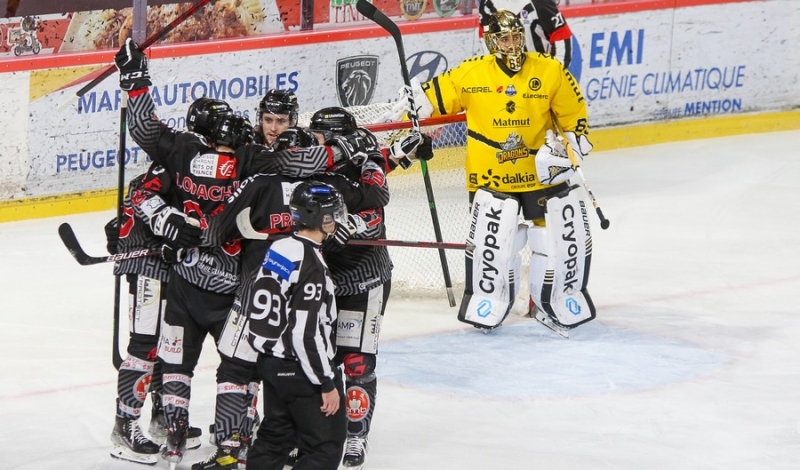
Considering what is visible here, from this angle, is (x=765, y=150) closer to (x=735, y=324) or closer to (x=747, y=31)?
(x=747, y=31)

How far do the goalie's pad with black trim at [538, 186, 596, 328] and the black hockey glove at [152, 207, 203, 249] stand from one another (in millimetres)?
2267

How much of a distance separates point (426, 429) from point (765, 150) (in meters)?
5.66

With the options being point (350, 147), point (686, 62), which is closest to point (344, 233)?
point (350, 147)

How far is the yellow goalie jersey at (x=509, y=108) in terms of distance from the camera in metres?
6.34

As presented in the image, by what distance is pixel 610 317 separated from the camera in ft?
22.8

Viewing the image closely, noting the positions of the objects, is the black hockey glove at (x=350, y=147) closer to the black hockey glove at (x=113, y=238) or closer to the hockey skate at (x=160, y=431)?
the black hockey glove at (x=113, y=238)

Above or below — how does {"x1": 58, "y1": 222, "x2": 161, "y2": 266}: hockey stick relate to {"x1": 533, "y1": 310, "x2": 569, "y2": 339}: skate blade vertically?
above

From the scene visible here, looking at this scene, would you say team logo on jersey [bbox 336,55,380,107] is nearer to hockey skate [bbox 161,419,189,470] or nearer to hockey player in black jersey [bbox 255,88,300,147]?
hockey player in black jersey [bbox 255,88,300,147]

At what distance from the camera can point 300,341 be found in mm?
4082

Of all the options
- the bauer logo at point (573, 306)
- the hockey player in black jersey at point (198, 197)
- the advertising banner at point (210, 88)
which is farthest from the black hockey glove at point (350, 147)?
the advertising banner at point (210, 88)

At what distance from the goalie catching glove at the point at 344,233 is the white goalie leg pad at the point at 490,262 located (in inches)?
66.0

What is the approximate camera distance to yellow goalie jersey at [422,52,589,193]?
20.8ft

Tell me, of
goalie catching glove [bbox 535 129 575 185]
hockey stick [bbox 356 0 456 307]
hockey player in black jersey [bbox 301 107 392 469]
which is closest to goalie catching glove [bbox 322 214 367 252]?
hockey player in black jersey [bbox 301 107 392 469]

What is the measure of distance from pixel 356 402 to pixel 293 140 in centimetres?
94
